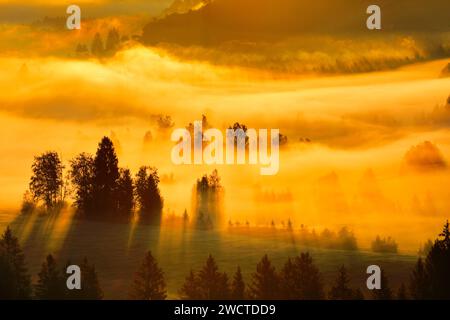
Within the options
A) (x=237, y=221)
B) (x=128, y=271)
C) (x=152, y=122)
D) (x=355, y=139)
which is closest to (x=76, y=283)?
(x=128, y=271)

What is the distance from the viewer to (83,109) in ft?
398

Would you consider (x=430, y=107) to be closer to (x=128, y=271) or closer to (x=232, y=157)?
(x=232, y=157)

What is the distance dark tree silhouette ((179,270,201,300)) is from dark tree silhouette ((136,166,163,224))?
14.8 m

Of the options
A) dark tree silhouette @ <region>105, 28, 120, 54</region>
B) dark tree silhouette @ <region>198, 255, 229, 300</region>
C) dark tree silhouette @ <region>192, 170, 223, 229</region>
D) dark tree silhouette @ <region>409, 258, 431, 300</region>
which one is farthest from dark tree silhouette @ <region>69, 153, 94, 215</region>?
dark tree silhouette @ <region>409, 258, 431, 300</region>

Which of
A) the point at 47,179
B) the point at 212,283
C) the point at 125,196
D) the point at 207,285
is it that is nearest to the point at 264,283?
the point at 212,283

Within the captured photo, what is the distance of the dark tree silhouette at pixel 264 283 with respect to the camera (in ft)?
296

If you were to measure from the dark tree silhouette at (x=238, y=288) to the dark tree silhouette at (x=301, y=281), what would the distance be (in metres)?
3.52

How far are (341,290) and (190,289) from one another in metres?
13.0

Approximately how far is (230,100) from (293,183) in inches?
463

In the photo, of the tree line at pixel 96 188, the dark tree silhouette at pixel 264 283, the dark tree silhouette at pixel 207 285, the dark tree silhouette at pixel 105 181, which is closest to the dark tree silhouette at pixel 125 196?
the tree line at pixel 96 188

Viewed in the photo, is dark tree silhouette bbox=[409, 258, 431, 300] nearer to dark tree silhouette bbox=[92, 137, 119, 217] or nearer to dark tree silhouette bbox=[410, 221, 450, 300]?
dark tree silhouette bbox=[410, 221, 450, 300]

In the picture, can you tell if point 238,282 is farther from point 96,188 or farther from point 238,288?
point 96,188

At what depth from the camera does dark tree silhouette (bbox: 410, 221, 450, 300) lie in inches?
3423

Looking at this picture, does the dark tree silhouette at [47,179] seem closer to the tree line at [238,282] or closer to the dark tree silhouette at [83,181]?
the dark tree silhouette at [83,181]
